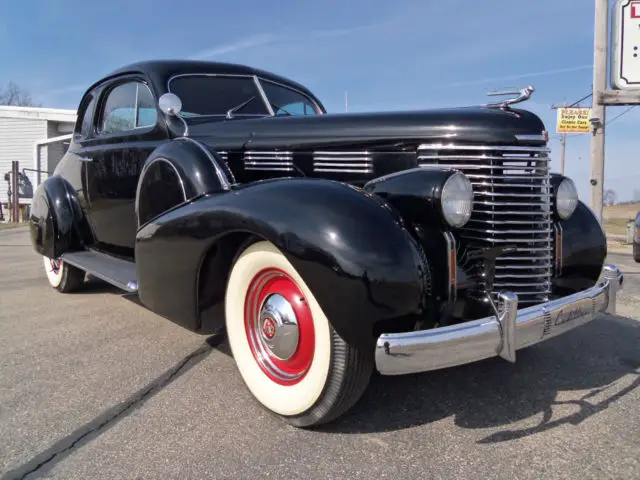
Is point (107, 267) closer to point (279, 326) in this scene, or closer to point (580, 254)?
point (279, 326)

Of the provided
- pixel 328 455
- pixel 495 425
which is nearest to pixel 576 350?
pixel 495 425

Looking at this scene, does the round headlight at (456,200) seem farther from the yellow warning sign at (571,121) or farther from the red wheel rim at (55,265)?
the yellow warning sign at (571,121)

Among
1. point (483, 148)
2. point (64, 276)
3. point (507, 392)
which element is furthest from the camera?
point (64, 276)

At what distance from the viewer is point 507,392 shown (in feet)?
9.20

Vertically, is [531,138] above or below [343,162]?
above

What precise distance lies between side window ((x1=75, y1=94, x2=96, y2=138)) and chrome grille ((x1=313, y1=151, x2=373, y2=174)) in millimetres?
2887

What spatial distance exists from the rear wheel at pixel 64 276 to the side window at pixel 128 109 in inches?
58.4

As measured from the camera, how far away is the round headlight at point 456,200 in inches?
92.0

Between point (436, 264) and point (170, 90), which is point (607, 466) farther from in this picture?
point (170, 90)

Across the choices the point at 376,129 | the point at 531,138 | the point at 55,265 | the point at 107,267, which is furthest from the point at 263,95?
the point at 55,265

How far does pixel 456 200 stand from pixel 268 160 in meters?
1.35

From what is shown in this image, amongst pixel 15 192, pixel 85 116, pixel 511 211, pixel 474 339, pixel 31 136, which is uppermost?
pixel 31 136

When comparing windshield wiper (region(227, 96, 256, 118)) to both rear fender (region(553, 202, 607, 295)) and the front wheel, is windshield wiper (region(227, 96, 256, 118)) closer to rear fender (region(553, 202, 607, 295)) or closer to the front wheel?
the front wheel

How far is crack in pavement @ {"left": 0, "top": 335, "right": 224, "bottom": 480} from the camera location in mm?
2064
